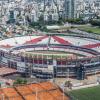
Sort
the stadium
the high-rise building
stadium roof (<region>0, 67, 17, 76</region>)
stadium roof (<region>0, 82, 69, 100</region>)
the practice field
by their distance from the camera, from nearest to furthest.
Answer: stadium roof (<region>0, 82, 69, 100</region>)
the practice field
the stadium
stadium roof (<region>0, 67, 17, 76</region>)
the high-rise building

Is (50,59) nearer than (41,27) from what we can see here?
Yes

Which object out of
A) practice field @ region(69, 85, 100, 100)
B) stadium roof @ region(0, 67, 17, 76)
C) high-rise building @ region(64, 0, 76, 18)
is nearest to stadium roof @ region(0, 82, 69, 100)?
practice field @ region(69, 85, 100, 100)

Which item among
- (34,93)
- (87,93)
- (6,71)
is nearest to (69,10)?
(6,71)

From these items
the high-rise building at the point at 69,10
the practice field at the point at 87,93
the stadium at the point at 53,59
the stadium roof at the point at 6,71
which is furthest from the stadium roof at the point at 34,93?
the high-rise building at the point at 69,10

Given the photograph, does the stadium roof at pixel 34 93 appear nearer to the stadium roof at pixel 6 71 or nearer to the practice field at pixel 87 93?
the practice field at pixel 87 93

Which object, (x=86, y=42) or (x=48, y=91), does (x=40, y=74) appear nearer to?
(x=48, y=91)

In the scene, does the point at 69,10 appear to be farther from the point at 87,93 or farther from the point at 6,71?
the point at 87,93

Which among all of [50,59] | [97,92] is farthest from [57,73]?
[97,92]

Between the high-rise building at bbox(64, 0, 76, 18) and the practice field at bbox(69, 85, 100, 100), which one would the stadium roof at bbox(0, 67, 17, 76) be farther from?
the high-rise building at bbox(64, 0, 76, 18)
